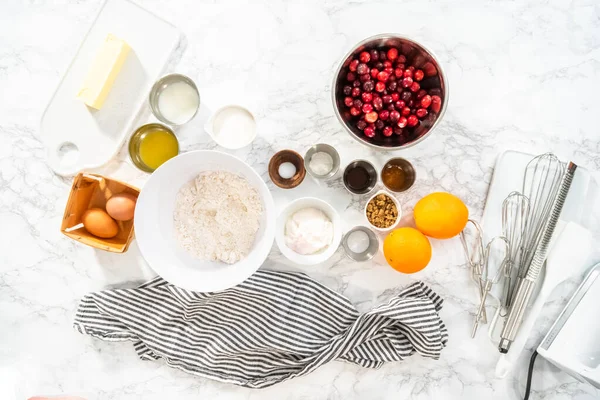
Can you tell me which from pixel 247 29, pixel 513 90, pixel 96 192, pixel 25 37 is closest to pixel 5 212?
pixel 96 192

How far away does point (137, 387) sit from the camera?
1066mm

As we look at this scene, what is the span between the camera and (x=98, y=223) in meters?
0.94

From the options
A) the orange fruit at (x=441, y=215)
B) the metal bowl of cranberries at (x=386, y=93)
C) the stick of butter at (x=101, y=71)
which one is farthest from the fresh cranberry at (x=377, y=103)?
the stick of butter at (x=101, y=71)

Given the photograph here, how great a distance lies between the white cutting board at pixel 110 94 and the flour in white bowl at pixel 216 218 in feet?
0.78

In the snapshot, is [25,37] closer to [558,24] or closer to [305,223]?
[305,223]

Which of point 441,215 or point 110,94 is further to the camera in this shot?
point 110,94

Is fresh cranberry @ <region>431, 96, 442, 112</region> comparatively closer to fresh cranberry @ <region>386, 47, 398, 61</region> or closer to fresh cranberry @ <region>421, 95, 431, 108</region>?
fresh cranberry @ <region>421, 95, 431, 108</region>

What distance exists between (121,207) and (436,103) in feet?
2.16

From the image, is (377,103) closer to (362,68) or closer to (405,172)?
(362,68)

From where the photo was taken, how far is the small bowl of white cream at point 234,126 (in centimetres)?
98

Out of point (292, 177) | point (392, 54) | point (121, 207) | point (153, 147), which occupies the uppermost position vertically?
point (392, 54)

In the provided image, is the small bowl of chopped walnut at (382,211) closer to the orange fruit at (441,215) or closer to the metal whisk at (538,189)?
the orange fruit at (441,215)

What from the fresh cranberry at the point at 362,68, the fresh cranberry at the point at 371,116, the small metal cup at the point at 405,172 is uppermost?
the fresh cranberry at the point at 362,68

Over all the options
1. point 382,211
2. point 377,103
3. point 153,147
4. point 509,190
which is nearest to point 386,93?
point 377,103
